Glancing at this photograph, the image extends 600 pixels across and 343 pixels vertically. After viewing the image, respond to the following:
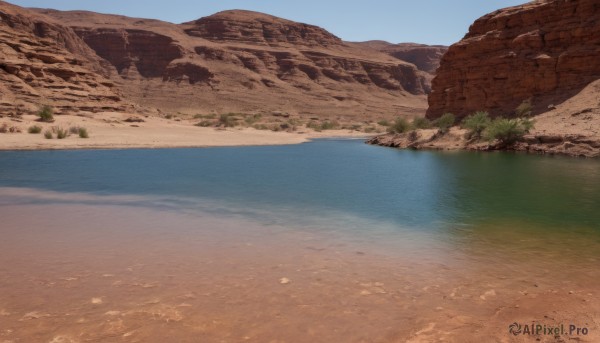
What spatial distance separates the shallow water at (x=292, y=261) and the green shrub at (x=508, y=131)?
44.1 feet

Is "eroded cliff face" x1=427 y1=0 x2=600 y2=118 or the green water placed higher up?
"eroded cliff face" x1=427 y1=0 x2=600 y2=118

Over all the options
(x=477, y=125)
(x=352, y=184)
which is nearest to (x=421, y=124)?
(x=477, y=125)

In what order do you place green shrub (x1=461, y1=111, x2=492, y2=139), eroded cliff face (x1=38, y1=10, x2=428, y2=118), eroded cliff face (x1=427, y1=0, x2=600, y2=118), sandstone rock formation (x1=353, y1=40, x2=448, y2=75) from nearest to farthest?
1. green shrub (x1=461, y1=111, x2=492, y2=139)
2. eroded cliff face (x1=427, y1=0, x2=600, y2=118)
3. eroded cliff face (x1=38, y1=10, x2=428, y2=118)
4. sandstone rock formation (x1=353, y1=40, x2=448, y2=75)

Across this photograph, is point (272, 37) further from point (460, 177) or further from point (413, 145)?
point (460, 177)

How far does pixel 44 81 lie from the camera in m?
40.8

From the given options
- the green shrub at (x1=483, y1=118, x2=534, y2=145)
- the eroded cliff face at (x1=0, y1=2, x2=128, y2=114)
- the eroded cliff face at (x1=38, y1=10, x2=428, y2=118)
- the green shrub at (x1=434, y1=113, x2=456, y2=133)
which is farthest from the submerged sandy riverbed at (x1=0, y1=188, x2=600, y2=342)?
the eroded cliff face at (x1=38, y1=10, x2=428, y2=118)

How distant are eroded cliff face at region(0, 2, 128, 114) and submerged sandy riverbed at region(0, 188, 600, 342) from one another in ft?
108

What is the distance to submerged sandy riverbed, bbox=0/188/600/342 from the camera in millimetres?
4250

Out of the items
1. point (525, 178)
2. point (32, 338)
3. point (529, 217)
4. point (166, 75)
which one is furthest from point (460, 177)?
point (166, 75)

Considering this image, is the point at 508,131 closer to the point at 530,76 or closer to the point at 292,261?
the point at 530,76

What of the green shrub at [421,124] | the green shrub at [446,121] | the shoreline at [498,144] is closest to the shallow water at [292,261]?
the shoreline at [498,144]

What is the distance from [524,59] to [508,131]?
10648 mm

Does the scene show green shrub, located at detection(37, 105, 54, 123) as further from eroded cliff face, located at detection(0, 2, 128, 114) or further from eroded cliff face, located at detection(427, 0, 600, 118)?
eroded cliff face, located at detection(427, 0, 600, 118)

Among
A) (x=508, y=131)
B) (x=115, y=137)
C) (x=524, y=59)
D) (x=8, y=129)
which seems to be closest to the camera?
(x=508, y=131)
